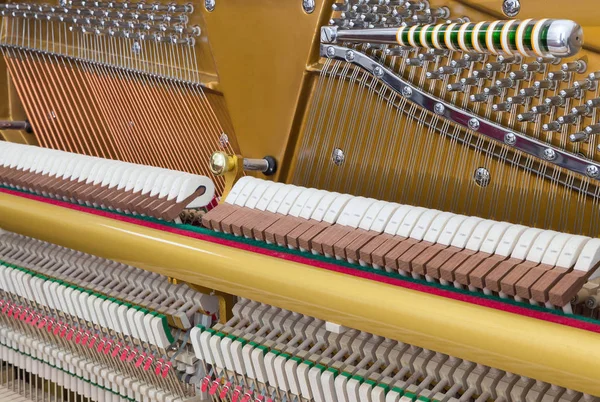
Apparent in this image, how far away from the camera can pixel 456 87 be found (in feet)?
7.65

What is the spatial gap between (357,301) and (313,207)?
0.44 m

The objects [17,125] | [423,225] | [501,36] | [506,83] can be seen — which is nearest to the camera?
[501,36]

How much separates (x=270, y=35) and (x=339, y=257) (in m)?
1.03

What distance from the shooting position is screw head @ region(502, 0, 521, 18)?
226 cm

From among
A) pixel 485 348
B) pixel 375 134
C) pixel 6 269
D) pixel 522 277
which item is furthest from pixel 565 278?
pixel 6 269

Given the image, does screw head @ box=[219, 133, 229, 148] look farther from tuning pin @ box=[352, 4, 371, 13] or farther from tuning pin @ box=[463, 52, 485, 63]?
tuning pin @ box=[463, 52, 485, 63]

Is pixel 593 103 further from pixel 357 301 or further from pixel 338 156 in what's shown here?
pixel 338 156

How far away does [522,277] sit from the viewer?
71.4 inches

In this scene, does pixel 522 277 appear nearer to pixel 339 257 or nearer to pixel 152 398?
pixel 339 257

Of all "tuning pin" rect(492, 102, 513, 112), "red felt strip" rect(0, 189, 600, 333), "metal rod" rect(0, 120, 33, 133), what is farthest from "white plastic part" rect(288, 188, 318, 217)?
"metal rod" rect(0, 120, 33, 133)

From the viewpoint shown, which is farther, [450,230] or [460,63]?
[460,63]

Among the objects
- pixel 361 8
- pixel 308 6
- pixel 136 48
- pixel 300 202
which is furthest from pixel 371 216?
pixel 136 48

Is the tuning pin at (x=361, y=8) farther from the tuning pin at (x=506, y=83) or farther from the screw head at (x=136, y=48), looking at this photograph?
the screw head at (x=136, y=48)

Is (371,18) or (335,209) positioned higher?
(371,18)
